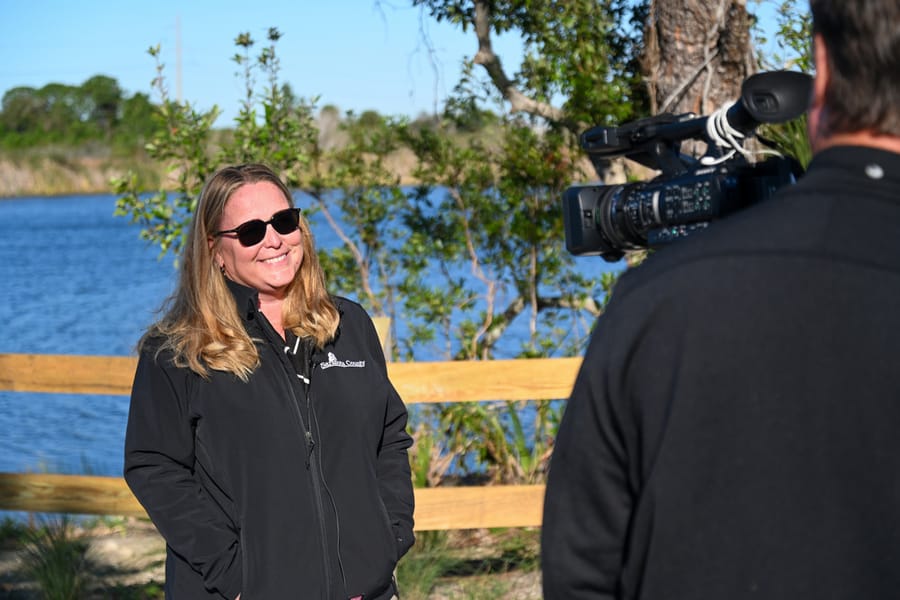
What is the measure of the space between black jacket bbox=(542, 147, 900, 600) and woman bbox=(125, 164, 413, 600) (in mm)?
1395

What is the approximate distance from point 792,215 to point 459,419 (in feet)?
15.9

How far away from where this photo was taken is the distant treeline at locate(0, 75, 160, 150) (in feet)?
213

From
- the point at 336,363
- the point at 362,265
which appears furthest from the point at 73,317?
the point at 336,363

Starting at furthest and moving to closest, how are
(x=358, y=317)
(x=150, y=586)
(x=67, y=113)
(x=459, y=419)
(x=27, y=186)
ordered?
(x=67, y=113), (x=27, y=186), (x=459, y=419), (x=150, y=586), (x=358, y=317)

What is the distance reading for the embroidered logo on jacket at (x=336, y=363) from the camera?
270cm

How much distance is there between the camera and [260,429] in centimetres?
253

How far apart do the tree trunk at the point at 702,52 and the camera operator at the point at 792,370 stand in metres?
3.80

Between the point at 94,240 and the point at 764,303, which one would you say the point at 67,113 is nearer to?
the point at 94,240

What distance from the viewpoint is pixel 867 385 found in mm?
1183

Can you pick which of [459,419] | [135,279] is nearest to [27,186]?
[135,279]

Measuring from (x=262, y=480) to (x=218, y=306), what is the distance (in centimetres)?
47

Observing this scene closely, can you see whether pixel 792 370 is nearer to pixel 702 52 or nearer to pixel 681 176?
pixel 681 176

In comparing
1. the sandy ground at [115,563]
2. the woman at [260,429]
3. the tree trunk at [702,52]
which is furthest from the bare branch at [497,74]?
the woman at [260,429]

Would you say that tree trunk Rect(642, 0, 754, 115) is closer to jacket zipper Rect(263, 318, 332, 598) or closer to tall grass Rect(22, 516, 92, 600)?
jacket zipper Rect(263, 318, 332, 598)
